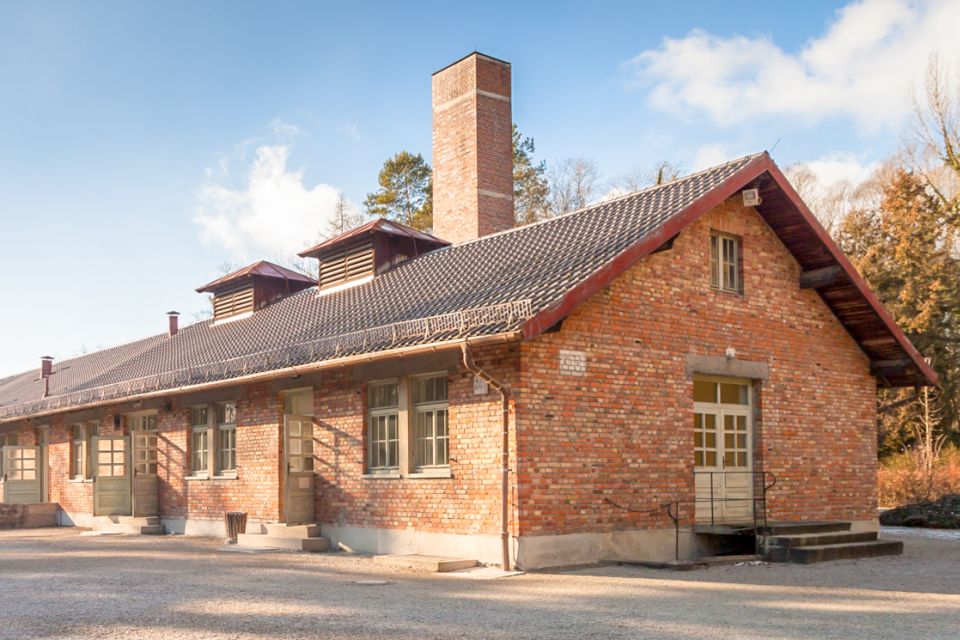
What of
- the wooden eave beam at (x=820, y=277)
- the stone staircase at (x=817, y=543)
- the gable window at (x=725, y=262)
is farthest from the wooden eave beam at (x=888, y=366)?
the gable window at (x=725, y=262)

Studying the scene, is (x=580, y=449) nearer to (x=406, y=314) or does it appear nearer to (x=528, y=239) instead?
(x=406, y=314)

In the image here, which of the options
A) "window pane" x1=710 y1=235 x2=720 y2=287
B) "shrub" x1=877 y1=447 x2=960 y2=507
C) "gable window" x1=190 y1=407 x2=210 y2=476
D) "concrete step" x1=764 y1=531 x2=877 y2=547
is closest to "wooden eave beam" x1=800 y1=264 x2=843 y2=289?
"window pane" x1=710 y1=235 x2=720 y2=287

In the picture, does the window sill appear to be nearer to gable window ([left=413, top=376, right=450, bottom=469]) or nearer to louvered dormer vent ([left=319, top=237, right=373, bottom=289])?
gable window ([left=413, top=376, right=450, bottom=469])

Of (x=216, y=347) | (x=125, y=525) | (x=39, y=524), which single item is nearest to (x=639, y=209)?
(x=216, y=347)

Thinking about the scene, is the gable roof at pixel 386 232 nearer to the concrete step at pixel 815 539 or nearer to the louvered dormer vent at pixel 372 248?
the louvered dormer vent at pixel 372 248

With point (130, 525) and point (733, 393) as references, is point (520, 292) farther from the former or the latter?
point (130, 525)

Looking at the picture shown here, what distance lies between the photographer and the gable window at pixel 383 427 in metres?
14.6

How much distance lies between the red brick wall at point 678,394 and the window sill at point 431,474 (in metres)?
1.52

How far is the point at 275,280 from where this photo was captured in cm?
2441

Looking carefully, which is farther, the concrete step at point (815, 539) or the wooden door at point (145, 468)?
the wooden door at point (145, 468)

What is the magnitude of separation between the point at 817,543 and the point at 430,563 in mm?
5731

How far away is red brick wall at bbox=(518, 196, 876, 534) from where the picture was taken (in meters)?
12.7

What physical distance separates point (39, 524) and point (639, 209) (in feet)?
55.0

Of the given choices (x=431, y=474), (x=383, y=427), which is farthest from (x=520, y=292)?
(x=383, y=427)
